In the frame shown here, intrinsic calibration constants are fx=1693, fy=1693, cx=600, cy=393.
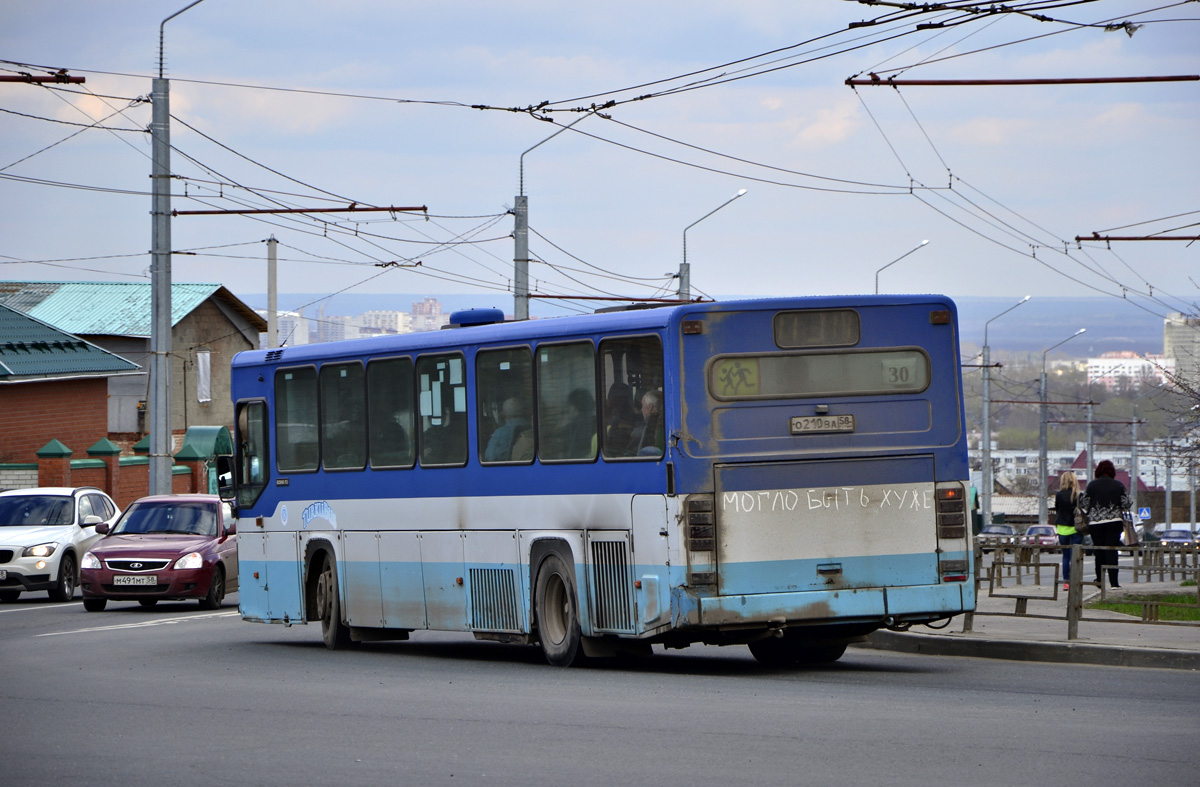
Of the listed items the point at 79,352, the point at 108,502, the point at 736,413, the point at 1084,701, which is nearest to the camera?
the point at 1084,701

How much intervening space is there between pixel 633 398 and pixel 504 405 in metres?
1.75

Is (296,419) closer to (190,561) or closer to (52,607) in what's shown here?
(190,561)

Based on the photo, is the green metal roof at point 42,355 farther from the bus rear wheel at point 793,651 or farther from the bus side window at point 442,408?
the bus rear wheel at point 793,651

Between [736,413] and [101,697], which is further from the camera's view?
[736,413]

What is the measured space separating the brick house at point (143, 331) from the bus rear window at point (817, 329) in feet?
176

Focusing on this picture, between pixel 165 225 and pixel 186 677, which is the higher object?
pixel 165 225

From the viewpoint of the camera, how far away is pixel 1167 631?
53.5 ft

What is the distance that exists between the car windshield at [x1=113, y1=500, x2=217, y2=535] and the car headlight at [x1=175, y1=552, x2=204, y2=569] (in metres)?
0.88

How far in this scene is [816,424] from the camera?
12977mm

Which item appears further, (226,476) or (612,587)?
(226,476)

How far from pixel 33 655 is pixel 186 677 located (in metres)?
3.16

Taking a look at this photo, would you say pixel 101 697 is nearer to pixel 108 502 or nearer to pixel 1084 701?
pixel 1084 701

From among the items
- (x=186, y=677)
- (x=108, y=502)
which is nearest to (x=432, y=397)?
(x=186, y=677)

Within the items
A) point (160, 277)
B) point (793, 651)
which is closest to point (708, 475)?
point (793, 651)
